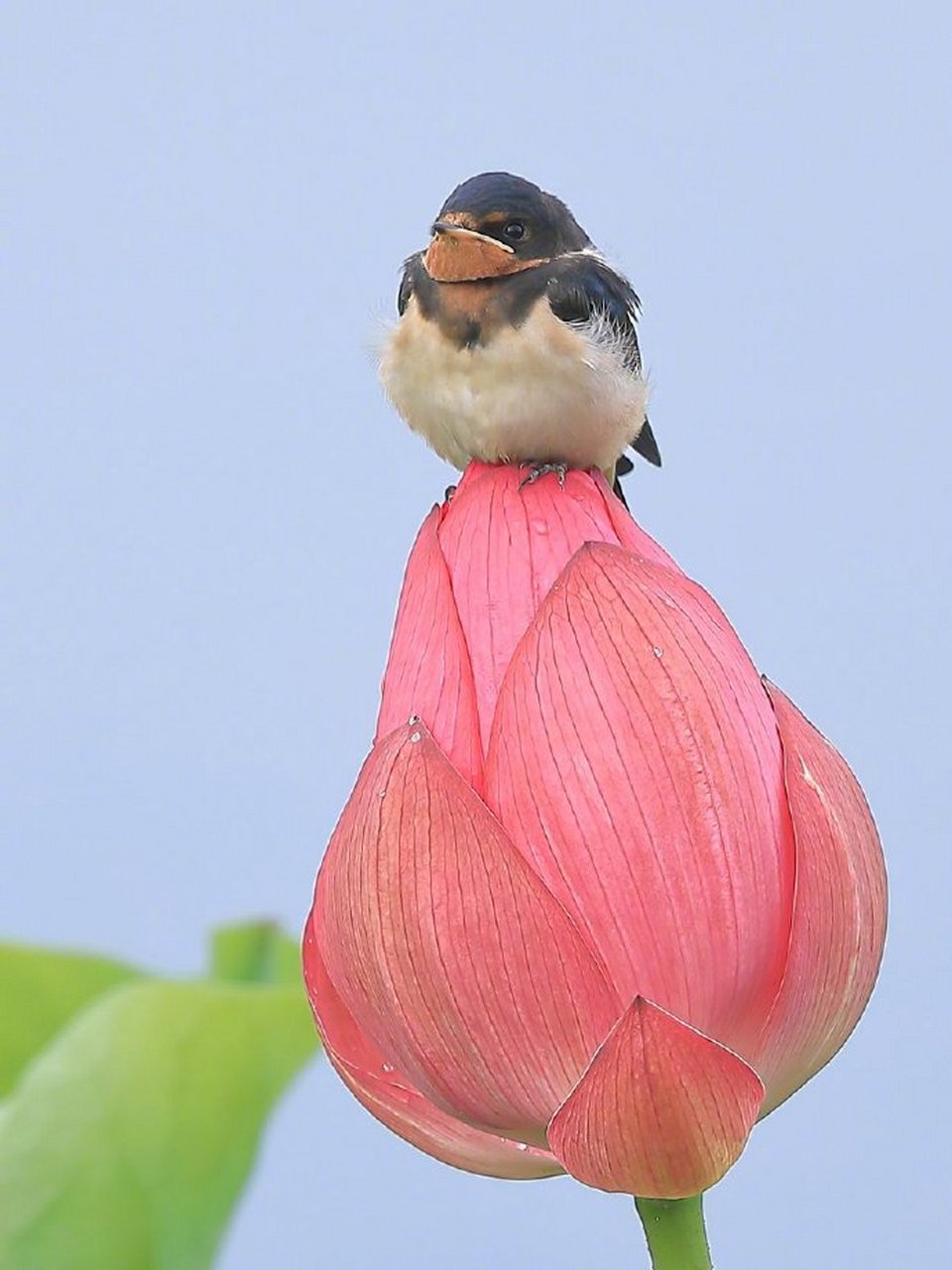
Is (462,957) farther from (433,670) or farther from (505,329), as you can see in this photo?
(505,329)

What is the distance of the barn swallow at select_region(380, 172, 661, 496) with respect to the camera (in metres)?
0.77

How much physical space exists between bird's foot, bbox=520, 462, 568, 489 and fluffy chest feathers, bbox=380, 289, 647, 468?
19cm

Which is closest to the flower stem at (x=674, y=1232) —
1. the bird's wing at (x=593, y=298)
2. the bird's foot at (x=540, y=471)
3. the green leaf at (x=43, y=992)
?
the bird's foot at (x=540, y=471)

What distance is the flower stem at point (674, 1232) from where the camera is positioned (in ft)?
1.16

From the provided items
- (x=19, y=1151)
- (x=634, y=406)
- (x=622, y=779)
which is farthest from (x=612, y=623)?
(x=634, y=406)

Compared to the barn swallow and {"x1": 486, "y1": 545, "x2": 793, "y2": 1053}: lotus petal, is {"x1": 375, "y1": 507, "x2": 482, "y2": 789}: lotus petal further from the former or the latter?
the barn swallow

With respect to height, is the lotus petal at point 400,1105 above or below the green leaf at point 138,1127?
above

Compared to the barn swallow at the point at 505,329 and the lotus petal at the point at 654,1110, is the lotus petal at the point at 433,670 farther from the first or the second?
the barn swallow at the point at 505,329

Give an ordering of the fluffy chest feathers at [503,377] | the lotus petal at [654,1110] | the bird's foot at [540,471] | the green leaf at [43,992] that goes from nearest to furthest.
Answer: the lotus petal at [654,1110], the bird's foot at [540,471], the green leaf at [43,992], the fluffy chest feathers at [503,377]

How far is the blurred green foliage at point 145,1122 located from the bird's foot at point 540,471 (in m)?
0.16

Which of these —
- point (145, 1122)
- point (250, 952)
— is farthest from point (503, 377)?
point (145, 1122)

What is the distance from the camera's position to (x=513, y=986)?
1.11 feet

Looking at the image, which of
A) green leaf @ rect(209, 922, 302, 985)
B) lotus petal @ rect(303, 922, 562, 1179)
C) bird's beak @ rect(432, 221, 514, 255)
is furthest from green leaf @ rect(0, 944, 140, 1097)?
bird's beak @ rect(432, 221, 514, 255)

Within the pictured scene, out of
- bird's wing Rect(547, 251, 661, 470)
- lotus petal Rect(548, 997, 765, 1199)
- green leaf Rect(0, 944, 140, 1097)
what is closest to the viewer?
lotus petal Rect(548, 997, 765, 1199)
